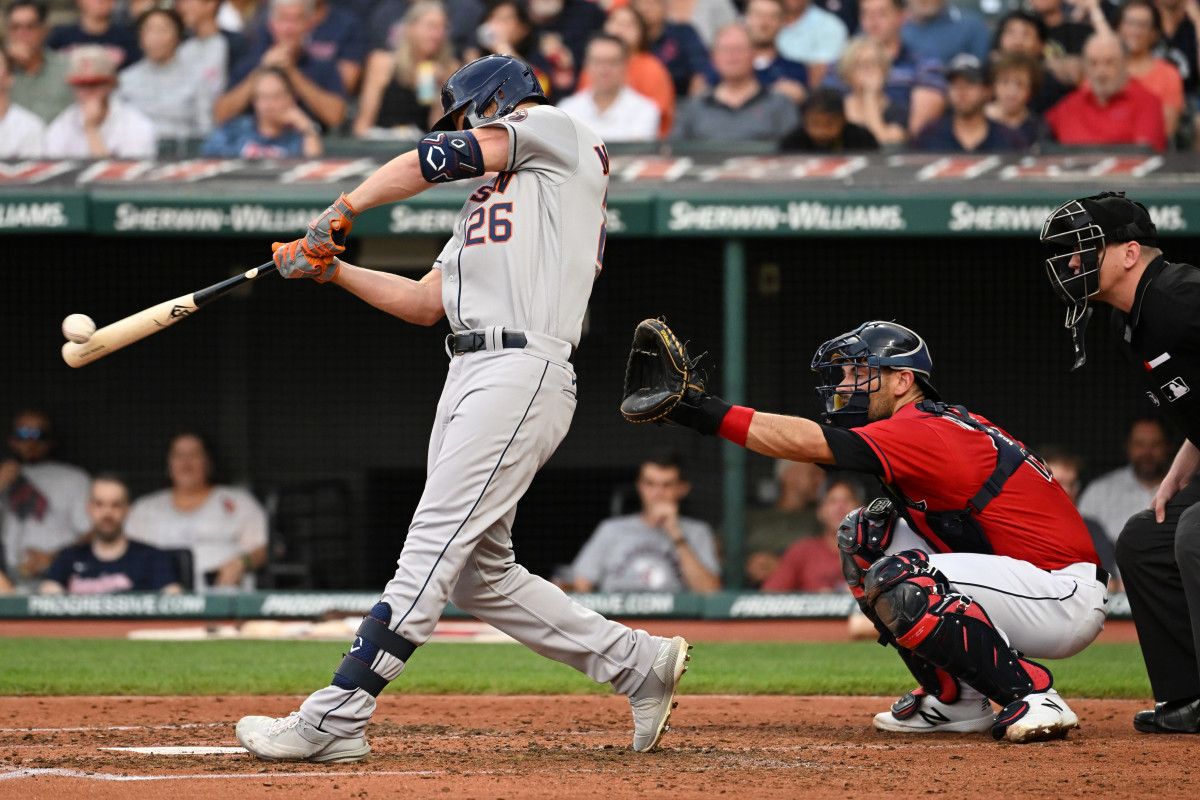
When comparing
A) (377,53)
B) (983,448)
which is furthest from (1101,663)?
(377,53)

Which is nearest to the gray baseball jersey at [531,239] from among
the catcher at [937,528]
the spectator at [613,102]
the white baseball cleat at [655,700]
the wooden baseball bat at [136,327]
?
the catcher at [937,528]

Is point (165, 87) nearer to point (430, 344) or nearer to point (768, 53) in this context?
point (430, 344)

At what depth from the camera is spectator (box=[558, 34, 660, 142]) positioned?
342 inches

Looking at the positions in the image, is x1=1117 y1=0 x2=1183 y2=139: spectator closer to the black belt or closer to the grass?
the grass

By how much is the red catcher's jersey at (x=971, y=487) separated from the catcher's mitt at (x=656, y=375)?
1.65ft

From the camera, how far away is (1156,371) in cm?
392

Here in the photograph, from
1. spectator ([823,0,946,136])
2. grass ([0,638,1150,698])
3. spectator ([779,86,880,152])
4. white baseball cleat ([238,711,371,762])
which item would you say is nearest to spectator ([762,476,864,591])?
grass ([0,638,1150,698])

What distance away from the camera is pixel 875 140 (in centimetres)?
848

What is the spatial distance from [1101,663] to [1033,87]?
3.92 meters

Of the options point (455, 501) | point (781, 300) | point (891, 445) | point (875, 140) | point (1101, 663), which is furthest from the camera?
point (781, 300)

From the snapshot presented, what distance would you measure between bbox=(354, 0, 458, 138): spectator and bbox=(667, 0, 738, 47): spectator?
1.66 metres

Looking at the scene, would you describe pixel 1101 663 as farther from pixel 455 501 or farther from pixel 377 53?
pixel 377 53

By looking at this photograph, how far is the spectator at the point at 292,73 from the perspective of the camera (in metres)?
9.16

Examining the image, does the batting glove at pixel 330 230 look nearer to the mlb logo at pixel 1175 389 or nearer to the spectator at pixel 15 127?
the mlb logo at pixel 1175 389
